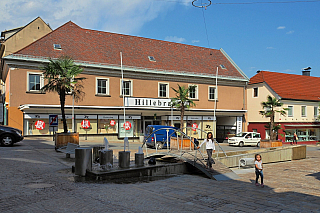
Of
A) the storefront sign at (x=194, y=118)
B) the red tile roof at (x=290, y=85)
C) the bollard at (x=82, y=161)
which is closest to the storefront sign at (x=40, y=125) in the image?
the storefront sign at (x=194, y=118)

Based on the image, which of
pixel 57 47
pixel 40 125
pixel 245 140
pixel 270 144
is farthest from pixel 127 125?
pixel 270 144

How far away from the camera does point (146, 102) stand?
35.8 m

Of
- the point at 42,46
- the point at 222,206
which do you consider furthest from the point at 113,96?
the point at 222,206

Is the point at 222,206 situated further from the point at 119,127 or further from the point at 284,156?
the point at 119,127

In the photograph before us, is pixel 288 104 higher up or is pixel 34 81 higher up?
pixel 34 81

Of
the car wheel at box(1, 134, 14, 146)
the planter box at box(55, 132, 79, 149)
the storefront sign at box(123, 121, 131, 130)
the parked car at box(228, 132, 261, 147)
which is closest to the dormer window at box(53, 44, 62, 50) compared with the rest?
the storefront sign at box(123, 121, 131, 130)

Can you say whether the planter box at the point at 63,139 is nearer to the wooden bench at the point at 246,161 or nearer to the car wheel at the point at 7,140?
the car wheel at the point at 7,140

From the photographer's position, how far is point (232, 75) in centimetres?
4275

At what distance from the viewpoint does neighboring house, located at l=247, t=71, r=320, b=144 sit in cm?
4350

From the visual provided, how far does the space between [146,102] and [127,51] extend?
6634mm

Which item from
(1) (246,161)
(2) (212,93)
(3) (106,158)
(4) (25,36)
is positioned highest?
(4) (25,36)

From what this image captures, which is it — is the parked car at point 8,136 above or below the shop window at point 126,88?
below

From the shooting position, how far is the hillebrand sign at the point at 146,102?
34678 mm

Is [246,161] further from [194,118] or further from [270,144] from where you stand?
[194,118]
